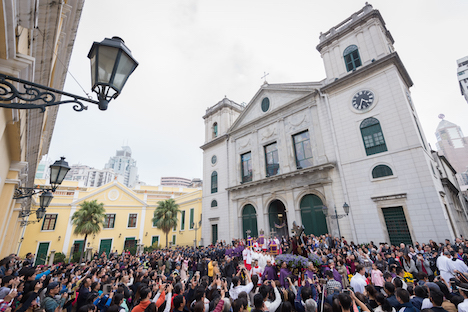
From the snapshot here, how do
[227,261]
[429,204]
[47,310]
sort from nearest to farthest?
[47,310], [227,261], [429,204]

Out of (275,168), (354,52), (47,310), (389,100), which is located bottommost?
(47,310)

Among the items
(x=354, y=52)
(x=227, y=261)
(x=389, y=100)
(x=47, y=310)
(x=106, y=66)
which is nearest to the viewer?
(x=106, y=66)

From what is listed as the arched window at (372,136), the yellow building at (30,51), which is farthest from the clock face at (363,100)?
the yellow building at (30,51)

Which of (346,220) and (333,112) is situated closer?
(346,220)

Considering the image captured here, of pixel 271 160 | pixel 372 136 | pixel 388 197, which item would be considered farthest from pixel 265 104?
pixel 388 197

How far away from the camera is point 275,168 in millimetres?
21141

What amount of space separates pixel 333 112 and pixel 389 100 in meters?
3.74

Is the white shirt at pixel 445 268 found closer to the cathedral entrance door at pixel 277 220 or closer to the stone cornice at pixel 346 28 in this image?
the cathedral entrance door at pixel 277 220

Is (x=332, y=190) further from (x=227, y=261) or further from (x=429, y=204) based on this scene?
(x=227, y=261)

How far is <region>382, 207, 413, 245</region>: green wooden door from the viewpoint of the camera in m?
13.0

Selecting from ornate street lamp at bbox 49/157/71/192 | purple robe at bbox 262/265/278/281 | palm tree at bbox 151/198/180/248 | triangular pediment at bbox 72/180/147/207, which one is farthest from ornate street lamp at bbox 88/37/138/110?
triangular pediment at bbox 72/180/147/207

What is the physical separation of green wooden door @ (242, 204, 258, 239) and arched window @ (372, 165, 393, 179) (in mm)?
10872

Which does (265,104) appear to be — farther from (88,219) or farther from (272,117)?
(88,219)

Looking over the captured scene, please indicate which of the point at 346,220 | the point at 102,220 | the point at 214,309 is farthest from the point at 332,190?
the point at 102,220
